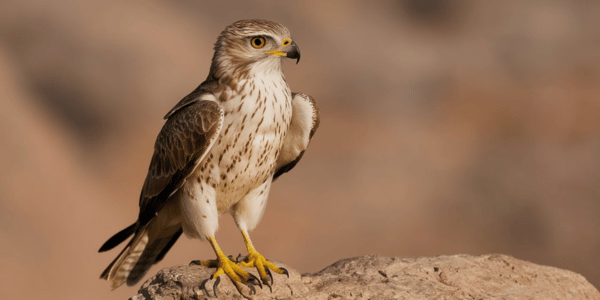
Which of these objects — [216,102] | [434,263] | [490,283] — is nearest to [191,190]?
[216,102]

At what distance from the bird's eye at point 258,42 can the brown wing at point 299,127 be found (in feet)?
1.81

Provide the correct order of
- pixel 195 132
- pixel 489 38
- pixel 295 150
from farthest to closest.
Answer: pixel 489 38, pixel 295 150, pixel 195 132

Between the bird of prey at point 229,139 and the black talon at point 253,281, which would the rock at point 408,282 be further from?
the bird of prey at point 229,139

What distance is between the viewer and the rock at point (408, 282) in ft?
13.0

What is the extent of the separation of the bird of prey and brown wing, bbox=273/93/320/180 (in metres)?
0.03

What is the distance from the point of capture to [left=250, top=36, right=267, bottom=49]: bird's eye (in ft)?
13.4

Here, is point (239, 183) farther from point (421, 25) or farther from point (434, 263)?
point (421, 25)

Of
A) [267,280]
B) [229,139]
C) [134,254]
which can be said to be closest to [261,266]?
[267,280]

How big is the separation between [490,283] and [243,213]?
72.7 inches

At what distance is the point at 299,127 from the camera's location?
454 cm

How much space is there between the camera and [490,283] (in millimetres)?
4406

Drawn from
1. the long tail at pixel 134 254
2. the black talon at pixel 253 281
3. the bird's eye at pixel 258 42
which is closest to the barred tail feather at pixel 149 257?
the long tail at pixel 134 254

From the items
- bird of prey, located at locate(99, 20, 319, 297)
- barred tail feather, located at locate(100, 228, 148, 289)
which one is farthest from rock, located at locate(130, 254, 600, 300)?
barred tail feather, located at locate(100, 228, 148, 289)

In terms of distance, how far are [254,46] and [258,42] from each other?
0.04 metres
